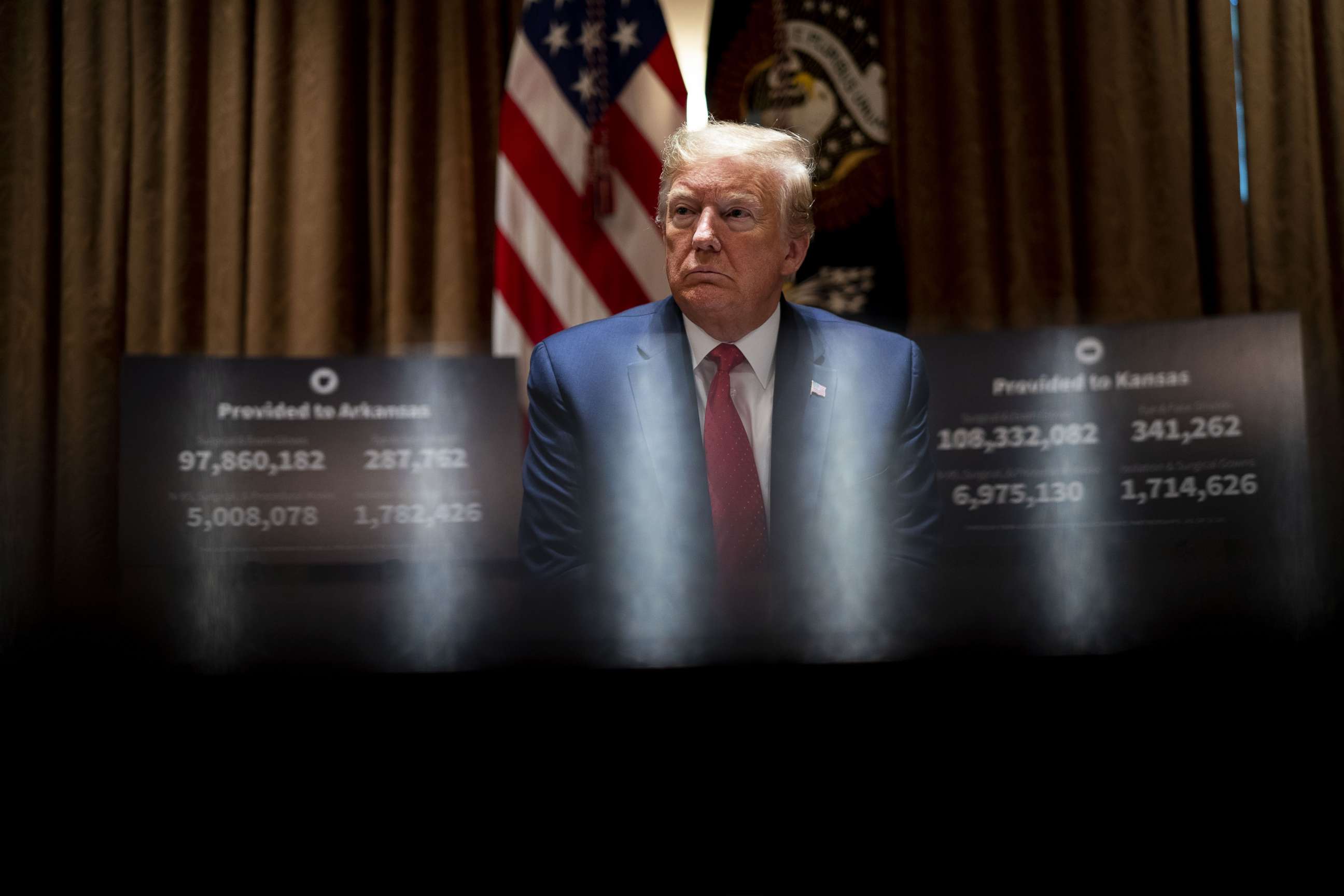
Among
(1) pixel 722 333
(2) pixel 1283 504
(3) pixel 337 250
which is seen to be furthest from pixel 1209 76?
(3) pixel 337 250

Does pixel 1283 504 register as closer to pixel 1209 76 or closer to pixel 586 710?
pixel 586 710

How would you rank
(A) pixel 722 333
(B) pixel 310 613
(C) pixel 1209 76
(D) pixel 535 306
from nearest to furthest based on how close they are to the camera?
(B) pixel 310 613, (A) pixel 722 333, (D) pixel 535 306, (C) pixel 1209 76

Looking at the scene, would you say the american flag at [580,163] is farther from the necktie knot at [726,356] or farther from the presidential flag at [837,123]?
the necktie knot at [726,356]

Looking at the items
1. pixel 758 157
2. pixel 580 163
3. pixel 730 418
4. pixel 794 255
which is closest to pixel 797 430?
pixel 730 418

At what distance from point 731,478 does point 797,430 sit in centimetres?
9

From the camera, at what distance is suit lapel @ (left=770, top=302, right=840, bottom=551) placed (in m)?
0.93

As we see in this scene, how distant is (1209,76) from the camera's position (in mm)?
1977

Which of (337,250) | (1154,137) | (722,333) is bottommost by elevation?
(722,333)

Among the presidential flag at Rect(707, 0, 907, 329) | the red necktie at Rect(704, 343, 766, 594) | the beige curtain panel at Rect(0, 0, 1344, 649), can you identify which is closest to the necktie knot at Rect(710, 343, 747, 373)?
the red necktie at Rect(704, 343, 766, 594)

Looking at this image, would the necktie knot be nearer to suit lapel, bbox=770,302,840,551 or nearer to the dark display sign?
suit lapel, bbox=770,302,840,551

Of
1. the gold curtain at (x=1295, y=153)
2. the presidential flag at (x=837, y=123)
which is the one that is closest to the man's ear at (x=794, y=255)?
the presidential flag at (x=837, y=123)

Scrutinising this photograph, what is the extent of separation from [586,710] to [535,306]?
1082 mm

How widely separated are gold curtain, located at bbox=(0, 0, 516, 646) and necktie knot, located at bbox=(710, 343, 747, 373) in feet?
3.79

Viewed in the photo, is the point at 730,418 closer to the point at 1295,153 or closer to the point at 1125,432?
the point at 1125,432
